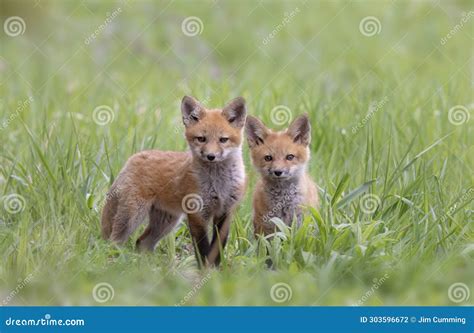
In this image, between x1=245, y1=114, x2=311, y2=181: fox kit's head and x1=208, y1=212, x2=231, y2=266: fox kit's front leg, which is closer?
x1=208, y1=212, x2=231, y2=266: fox kit's front leg

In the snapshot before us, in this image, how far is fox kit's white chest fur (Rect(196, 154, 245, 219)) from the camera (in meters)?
7.21

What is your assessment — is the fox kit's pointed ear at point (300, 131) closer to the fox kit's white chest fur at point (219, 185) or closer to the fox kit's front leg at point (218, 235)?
the fox kit's white chest fur at point (219, 185)

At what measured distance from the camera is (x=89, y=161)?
27.2 ft

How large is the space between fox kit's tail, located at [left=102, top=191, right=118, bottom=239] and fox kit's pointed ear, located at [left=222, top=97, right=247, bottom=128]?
1200 mm

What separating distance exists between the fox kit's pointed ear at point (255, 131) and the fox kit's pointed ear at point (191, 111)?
0.49m

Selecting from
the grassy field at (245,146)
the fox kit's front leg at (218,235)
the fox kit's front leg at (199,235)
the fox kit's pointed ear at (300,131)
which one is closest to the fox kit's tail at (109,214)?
the grassy field at (245,146)

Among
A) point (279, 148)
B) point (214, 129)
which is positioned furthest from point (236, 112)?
point (279, 148)

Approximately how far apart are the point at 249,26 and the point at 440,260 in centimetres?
1002

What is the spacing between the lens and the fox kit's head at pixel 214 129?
7.05 metres

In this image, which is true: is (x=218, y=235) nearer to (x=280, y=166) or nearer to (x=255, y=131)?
(x=280, y=166)

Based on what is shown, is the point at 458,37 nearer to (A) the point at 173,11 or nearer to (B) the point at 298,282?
(A) the point at 173,11

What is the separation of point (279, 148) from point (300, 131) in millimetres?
282

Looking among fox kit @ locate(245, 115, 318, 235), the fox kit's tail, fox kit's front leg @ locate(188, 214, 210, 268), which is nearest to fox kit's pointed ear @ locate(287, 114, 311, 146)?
fox kit @ locate(245, 115, 318, 235)

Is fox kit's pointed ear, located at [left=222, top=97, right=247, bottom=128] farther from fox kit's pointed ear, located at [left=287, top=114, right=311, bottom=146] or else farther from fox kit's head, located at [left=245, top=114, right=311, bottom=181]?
fox kit's pointed ear, located at [left=287, top=114, right=311, bottom=146]
